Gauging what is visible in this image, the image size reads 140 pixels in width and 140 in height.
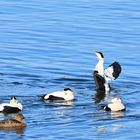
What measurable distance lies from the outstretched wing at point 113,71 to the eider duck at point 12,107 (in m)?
4.47

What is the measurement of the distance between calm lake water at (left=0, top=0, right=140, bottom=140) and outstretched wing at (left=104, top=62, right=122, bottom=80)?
279 millimetres

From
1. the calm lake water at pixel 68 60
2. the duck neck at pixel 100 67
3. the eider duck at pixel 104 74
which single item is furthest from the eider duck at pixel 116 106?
the duck neck at pixel 100 67

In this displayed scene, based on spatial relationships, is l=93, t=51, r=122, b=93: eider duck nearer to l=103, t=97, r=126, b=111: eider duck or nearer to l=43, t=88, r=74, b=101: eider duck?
→ l=43, t=88, r=74, b=101: eider duck

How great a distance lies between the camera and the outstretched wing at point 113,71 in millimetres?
27094

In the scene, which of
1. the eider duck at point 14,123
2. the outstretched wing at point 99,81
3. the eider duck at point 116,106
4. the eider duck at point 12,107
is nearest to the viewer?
the eider duck at point 14,123

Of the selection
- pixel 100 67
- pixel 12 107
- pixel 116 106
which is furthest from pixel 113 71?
pixel 12 107

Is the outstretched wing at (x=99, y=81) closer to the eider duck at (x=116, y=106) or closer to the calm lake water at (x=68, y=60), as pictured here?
the calm lake water at (x=68, y=60)

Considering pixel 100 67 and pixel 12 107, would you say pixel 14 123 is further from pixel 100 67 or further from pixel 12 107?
pixel 100 67

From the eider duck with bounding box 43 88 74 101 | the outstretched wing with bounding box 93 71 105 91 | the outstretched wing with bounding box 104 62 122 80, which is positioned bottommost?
the eider duck with bounding box 43 88 74 101

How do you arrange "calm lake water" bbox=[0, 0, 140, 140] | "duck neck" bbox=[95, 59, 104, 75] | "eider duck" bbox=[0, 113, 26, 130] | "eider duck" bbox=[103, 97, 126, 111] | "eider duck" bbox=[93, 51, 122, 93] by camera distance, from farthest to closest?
"duck neck" bbox=[95, 59, 104, 75] → "eider duck" bbox=[93, 51, 122, 93] → "eider duck" bbox=[103, 97, 126, 111] → "calm lake water" bbox=[0, 0, 140, 140] → "eider duck" bbox=[0, 113, 26, 130]

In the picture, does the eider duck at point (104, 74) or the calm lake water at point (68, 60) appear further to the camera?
the eider duck at point (104, 74)

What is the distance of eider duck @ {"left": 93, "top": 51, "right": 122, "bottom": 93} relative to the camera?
26.6 meters

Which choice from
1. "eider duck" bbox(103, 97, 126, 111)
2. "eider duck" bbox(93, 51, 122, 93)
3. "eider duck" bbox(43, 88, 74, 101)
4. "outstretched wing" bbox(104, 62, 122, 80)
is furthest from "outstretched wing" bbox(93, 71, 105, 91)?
"eider duck" bbox(103, 97, 126, 111)

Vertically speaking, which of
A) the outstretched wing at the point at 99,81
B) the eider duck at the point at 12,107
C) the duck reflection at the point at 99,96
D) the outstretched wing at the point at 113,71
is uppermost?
the outstretched wing at the point at 113,71
